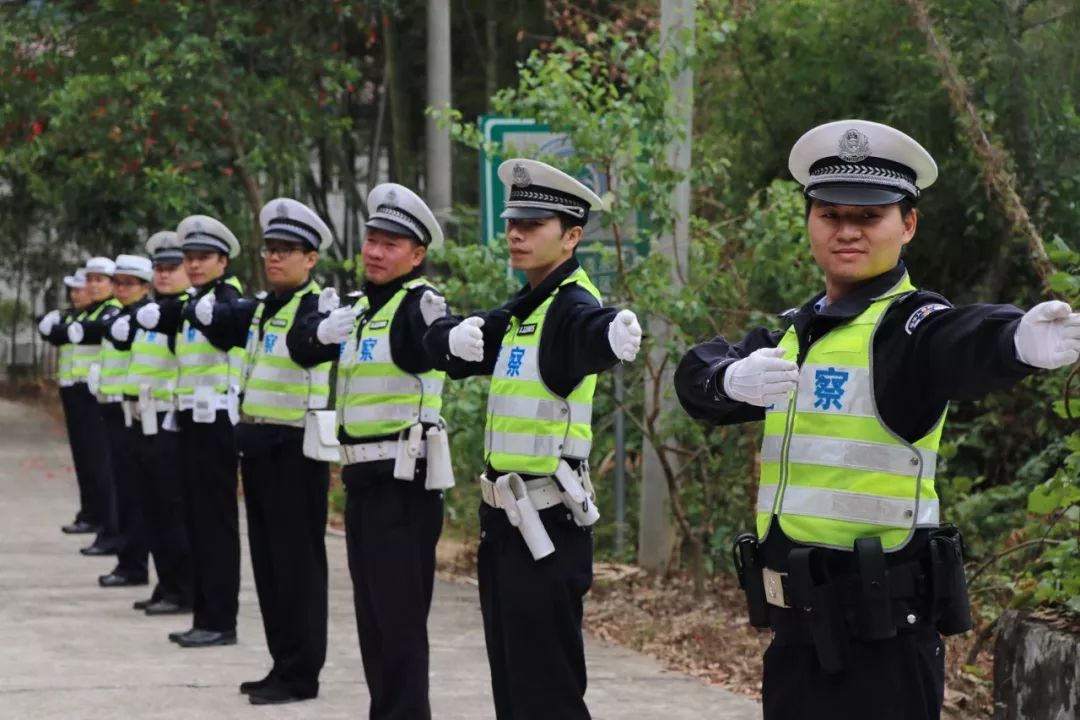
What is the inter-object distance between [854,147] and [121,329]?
8856 millimetres

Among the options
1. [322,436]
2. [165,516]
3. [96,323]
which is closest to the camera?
[322,436]

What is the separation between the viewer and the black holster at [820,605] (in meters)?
4.34

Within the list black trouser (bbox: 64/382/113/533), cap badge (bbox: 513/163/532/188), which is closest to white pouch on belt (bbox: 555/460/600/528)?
cap badge (bbox: 513/163/532/188)

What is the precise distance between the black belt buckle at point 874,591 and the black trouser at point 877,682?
8cm

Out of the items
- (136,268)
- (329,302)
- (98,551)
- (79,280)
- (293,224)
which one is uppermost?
(79,280)

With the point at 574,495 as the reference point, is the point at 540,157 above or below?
above

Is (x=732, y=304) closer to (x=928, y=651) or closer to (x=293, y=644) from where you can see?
(x=293, y=644)

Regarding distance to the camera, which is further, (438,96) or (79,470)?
(79,470)

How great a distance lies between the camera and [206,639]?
1011 cm

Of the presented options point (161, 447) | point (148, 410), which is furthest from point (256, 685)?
point (148, 410)

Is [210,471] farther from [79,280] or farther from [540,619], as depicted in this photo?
[79,280]

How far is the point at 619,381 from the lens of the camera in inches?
455

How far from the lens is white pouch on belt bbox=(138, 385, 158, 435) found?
11.8 meters

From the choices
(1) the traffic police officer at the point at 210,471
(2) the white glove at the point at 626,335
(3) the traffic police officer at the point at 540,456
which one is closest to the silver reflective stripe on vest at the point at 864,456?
(2) the white glove at the point at 626,335
